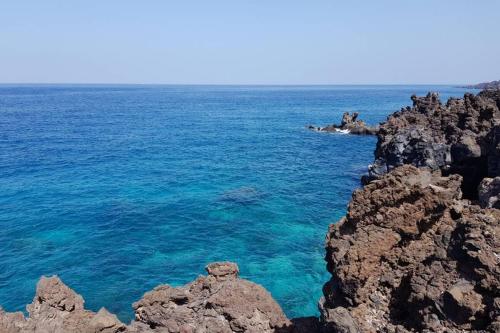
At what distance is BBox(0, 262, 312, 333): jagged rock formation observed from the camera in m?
16.0

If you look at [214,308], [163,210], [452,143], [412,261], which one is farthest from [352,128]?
[412,261]

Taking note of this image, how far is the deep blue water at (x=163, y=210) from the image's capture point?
33.2 m

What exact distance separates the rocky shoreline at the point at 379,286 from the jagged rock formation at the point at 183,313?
43mm

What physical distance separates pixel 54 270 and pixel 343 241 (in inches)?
1124

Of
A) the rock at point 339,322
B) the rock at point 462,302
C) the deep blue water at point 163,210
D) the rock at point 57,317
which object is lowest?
the deep blue water at point 163,210

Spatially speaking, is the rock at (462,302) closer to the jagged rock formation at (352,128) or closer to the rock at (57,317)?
the rock at (57,317)

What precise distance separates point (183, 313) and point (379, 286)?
8303 millimetres

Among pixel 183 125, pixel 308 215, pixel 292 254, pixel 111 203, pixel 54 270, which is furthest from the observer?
pixel 183 125

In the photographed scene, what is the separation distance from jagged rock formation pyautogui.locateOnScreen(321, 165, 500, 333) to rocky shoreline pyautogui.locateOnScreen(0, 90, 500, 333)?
3 cm

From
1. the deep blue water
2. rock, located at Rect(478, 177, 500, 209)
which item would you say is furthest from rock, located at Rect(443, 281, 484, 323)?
the deep blue water

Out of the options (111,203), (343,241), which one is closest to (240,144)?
(111,203)

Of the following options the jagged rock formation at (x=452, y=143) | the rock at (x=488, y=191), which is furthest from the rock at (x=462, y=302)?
the jagged rock formation at (x=452, y=143)

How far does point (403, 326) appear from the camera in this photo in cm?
1195

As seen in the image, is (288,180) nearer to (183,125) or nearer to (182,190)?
(182,190)
